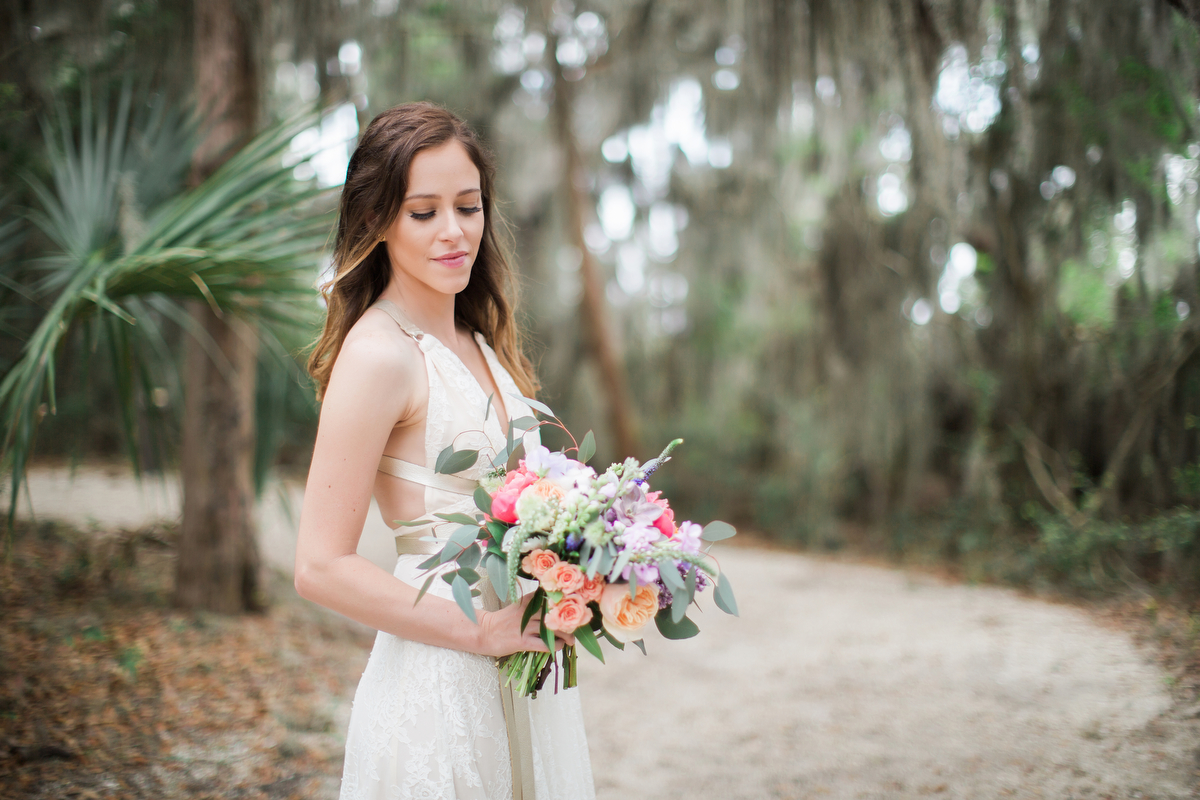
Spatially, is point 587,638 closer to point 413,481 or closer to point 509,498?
point 509,498

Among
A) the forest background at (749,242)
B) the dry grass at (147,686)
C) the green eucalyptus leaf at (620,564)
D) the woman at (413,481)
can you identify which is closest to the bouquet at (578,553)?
the green eucalyptus leaf at (620,564)

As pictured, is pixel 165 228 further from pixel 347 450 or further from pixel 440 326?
pixel 347 450

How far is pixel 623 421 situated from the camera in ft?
30.7

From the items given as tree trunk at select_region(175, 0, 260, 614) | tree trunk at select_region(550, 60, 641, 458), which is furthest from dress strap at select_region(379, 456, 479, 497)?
tree trunk at select_region(550, 60, 641, 458)

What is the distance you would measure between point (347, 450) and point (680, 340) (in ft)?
26.5

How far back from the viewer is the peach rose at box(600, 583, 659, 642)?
1158 millimetres

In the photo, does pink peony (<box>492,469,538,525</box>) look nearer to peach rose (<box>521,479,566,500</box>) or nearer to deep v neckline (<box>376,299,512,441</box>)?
peach rose (<box>521,479,566,500</box>)

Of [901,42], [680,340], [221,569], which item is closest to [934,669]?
[901,42]

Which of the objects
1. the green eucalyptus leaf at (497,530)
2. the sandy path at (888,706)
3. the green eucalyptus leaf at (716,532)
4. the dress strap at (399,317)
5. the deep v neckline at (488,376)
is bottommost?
the sandy path at (888,706)

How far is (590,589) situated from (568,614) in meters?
0.05

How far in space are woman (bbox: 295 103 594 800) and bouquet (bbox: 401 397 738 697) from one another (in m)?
0.11

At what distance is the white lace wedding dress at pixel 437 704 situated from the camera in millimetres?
1271

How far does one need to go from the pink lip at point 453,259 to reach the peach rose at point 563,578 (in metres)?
0.61

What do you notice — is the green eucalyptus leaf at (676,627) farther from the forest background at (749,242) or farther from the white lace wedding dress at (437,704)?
the forest background at (749,242)
